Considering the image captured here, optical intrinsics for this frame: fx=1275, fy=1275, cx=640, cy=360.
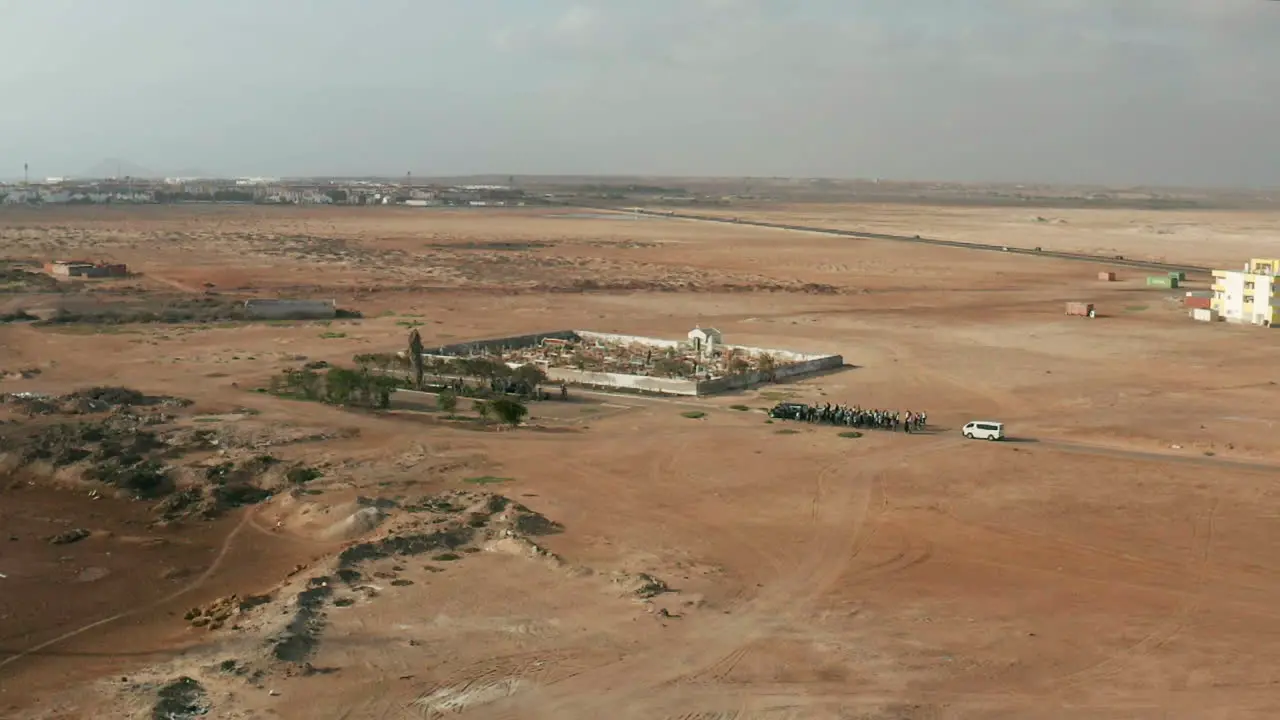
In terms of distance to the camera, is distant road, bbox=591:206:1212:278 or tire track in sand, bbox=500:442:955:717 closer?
tire track in sand, bbox=500:442:955:717

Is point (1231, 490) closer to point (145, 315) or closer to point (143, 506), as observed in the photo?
point (143, 506)

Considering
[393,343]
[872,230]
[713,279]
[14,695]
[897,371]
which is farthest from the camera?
[872,230]

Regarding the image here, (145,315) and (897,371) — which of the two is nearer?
(897,371)

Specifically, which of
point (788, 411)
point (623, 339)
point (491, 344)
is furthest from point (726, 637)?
point (623, 339)

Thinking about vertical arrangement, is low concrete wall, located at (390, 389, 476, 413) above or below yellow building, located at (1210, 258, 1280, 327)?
below

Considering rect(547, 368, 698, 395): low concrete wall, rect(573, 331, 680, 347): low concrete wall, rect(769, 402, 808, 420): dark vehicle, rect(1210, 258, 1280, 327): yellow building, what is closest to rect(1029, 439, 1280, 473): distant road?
rect(769, 402, 808, 420): dark vehicle

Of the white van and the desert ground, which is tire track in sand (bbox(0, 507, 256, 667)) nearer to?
the desert ground

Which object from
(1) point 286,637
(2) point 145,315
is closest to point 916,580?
(1) point 286,637
